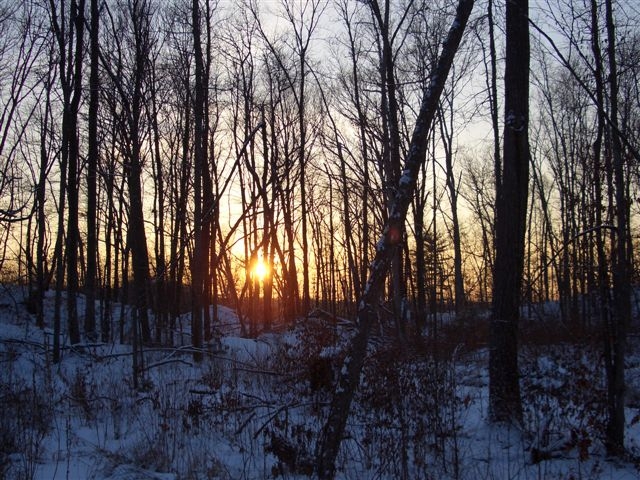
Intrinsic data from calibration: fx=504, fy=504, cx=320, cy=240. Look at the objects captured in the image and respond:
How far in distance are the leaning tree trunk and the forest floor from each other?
0.61 meters

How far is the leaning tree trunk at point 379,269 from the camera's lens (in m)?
4.66

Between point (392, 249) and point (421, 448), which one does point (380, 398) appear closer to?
point (421, 448)

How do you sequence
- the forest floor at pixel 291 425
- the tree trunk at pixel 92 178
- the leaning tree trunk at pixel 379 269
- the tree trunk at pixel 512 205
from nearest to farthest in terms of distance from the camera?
the leaning tree trunk at pixel 379 269 < the forest floor at pixel 291 425 < the tree trunk at pixel 512 205 < the tree trunk at pixel 92 178

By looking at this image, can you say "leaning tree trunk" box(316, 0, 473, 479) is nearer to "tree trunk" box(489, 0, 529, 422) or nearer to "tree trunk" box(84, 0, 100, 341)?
"tree trunk" box(489, 0, 529, 422)

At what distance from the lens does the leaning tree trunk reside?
4660 mm

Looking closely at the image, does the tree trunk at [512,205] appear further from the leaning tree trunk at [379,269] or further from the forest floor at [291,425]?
the leaning tree trunk at [379,269]

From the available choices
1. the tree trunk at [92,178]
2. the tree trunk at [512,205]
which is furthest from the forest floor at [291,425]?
the tree trunk at [92,178]

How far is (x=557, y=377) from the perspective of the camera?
673cm

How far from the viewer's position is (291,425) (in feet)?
20.8

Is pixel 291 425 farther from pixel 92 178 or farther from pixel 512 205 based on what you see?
pixel 92 178

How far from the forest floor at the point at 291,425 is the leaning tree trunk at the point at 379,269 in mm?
606

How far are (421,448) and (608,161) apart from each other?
3.69 meters


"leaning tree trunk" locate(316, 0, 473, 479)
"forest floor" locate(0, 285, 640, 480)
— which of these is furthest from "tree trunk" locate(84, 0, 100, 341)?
"leaning tree trunk" locate(316, 0, 473, 479)

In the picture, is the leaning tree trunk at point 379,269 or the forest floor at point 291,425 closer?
the leaning tree trunk at point 379,269
